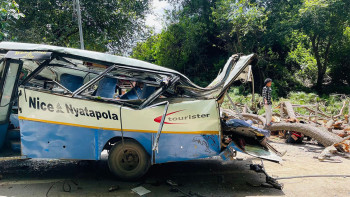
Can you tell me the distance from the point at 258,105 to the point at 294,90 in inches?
286

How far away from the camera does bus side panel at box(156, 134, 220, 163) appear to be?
4078 mm

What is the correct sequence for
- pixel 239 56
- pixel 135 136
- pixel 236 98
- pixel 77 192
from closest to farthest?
pixel 77 192 → pixel 135 136 → pixel 239 56 → pixel 236 98

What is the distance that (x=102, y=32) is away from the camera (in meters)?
15.8

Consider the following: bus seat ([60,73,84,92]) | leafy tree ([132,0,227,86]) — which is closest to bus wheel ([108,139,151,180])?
bus seat ([60,73,84,92])

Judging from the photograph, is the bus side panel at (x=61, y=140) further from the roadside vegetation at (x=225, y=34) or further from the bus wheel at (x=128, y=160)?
the roadside vegetation at (x=225, y=34)

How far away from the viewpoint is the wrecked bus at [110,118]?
3.92 m

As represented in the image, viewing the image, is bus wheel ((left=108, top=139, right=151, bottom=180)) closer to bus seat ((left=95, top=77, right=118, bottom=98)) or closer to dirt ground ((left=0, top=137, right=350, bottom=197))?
dirt ground ((left=0, top=137, right=350, bottom=197))

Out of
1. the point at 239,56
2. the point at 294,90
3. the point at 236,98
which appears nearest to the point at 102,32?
the point at 236,98

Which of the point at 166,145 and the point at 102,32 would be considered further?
the point at 102,32

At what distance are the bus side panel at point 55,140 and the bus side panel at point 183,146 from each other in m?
1.12

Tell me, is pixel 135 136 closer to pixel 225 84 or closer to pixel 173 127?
pixel 173 127

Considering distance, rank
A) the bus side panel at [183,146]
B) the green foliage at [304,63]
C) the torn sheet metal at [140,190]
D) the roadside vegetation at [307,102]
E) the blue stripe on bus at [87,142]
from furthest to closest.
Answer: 1. the green foliage at [304,63]
2. the roadside vegetation at [307,102]
3. the bus side panel at [183,146]
4. the blue stripe on bus at [87,142]
5. the torn sheet metal at [140,190]

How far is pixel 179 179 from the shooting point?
4.48 m

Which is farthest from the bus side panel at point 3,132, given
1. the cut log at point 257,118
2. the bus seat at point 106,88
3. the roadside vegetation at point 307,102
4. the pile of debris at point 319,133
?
the roadside vegetation at point 307,102
